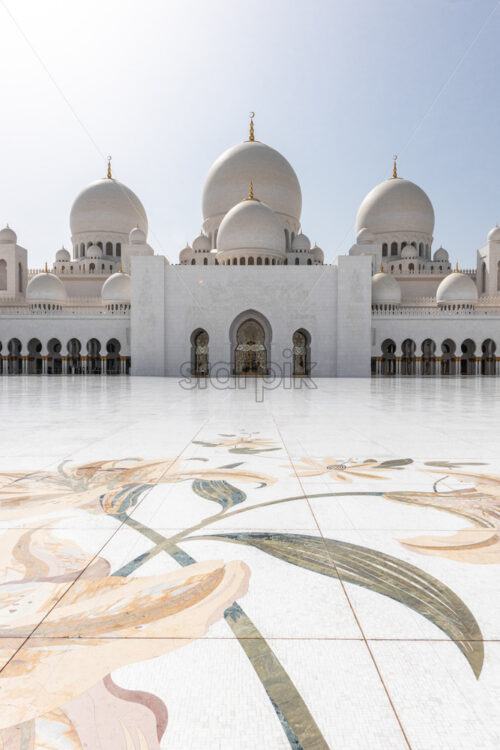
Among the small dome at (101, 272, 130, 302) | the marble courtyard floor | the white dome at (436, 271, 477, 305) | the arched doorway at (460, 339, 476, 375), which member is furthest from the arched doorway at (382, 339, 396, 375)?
the marble courtyard floor

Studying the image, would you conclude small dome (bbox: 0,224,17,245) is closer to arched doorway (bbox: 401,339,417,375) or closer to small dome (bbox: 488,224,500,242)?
arched doorway (bbox: 401,339,417,375)

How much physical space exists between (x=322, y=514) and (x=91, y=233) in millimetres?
30037

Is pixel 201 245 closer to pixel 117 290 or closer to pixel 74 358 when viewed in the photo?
pixel 117 290

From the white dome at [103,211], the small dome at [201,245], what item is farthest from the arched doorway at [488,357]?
the white dome at [103,211]

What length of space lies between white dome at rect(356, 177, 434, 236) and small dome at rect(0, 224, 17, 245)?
19.3 metres

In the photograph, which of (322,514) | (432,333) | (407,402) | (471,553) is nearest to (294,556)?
(322,514)

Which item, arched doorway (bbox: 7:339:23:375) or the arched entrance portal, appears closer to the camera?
the arched entrance portal

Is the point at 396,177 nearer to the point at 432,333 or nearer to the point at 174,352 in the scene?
the point at 432,333

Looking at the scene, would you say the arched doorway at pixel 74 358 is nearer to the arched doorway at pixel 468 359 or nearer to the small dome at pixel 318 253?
the small dome at pixel 318 253

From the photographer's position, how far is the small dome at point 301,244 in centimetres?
2552

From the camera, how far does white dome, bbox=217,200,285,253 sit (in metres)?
22.0

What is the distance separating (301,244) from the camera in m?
25.6

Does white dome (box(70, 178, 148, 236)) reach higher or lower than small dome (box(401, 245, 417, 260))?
higher

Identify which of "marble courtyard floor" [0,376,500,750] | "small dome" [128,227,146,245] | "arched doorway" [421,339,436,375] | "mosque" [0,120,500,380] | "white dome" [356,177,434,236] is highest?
"white dome" [356,177,434,236]
